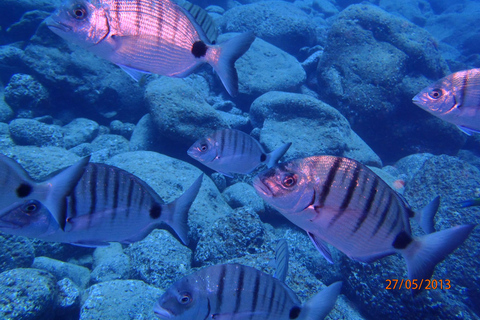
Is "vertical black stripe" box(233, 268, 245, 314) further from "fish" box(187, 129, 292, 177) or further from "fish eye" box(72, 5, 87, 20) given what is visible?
"fish eye" box(72, 5, 87, 20)

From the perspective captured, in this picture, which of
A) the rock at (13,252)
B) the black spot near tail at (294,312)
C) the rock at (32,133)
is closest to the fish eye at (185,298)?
the black spot near tail at (294,312)

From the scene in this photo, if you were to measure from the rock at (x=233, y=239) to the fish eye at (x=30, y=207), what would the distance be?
111 inches

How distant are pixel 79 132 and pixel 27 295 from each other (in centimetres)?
540

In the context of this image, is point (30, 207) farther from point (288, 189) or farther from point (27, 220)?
point (288, 189)

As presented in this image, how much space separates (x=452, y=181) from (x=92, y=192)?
18.9ft

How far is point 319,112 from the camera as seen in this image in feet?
22.6

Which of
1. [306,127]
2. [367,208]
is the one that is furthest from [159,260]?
[306,127]

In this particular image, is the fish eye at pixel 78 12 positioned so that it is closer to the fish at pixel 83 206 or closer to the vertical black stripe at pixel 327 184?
the fish at pixel 83 206

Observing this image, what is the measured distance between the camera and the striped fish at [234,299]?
178 centimetres

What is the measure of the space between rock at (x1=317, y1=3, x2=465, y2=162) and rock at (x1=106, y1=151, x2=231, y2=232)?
18.4 feet

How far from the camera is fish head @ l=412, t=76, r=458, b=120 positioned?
2.46 metres

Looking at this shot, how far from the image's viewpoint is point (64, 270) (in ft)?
14.1

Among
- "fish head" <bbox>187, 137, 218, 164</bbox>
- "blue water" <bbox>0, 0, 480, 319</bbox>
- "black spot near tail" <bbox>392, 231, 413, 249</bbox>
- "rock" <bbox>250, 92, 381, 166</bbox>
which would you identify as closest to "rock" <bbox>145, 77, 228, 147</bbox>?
"blue water" <bbox>0, 0, 480, 319</bbox>

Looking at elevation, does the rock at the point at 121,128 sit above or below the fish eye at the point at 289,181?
below
